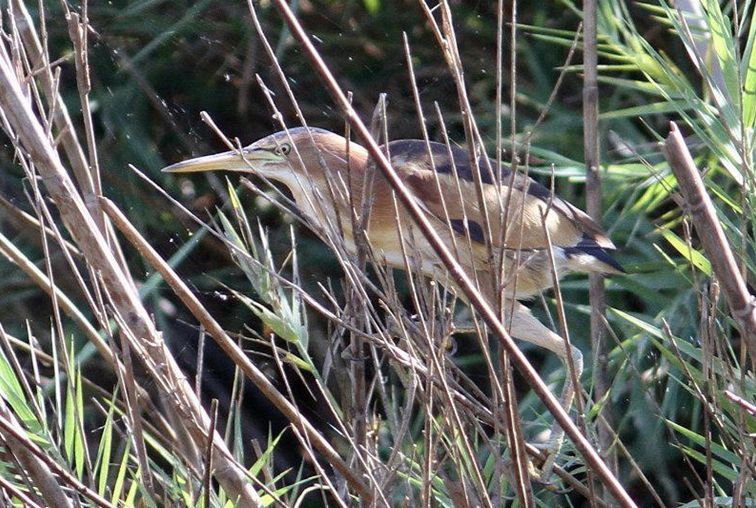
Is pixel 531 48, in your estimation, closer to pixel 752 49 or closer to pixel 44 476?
pixel 752 49

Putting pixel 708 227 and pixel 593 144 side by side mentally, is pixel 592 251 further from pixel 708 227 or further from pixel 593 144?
pixel 708 227

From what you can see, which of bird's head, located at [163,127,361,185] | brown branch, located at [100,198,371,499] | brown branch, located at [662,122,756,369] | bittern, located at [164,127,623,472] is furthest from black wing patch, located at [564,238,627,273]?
brown branch, located at [662,122,756,369]

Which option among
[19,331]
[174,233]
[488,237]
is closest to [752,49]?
[488,237]

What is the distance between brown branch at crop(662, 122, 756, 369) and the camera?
0.59 m

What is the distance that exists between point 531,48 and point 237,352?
5.53ft

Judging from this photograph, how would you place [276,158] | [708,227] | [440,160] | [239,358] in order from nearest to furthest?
[708,227] → [239,358] → [276,158] → [440,160]

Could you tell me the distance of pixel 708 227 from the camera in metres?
0.61

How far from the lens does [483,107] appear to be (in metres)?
2.31

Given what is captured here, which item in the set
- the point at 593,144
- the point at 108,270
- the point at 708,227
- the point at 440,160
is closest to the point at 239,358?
the point at 108,270

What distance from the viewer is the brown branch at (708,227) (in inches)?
23.2

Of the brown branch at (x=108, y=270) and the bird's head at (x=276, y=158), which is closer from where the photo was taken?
the brown branch at (x=108, y=270)

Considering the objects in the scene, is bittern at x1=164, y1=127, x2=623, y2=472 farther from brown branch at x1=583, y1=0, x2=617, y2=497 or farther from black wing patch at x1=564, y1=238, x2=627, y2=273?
brown branch at x1=583, y1=0, x2=617, y2=497

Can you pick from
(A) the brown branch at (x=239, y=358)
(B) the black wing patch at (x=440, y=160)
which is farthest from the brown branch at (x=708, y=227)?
(B) the black wing patch at (x=440, y=160)

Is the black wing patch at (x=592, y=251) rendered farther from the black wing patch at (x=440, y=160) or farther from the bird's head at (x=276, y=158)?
the bird's head at (x=276, y=158)
